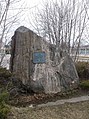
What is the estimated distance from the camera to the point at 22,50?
6617 millimetres

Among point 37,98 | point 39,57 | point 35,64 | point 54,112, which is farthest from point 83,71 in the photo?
point 54,112

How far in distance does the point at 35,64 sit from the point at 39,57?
0.24m

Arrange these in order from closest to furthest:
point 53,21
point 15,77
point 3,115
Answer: point 3,115 < point 15,77 < point 53,21

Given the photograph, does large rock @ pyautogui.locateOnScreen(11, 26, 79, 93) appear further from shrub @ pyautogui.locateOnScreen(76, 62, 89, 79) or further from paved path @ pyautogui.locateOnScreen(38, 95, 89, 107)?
shrub @ pyautogui.locateOnScreen(76, 62, 89, 79)

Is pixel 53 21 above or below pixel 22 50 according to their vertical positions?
above

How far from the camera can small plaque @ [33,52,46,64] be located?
6.59m

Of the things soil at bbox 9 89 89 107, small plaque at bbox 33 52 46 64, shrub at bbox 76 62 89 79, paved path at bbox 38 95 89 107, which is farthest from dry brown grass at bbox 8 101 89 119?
shrub at bbox 76 62 89 79

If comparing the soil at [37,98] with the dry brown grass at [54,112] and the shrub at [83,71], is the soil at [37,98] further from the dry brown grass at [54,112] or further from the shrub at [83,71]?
the shrub at [83,71]

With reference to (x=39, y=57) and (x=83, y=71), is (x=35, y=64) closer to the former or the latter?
(x=39, y=57)

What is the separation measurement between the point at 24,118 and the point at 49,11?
8638 millimetres

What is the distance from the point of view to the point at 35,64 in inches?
259

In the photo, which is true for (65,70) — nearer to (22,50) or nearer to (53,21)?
(22,50)

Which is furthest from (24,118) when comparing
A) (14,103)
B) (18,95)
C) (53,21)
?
(53,21)

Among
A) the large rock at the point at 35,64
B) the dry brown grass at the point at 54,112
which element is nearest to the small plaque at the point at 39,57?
the large rock at the point at 35,64
